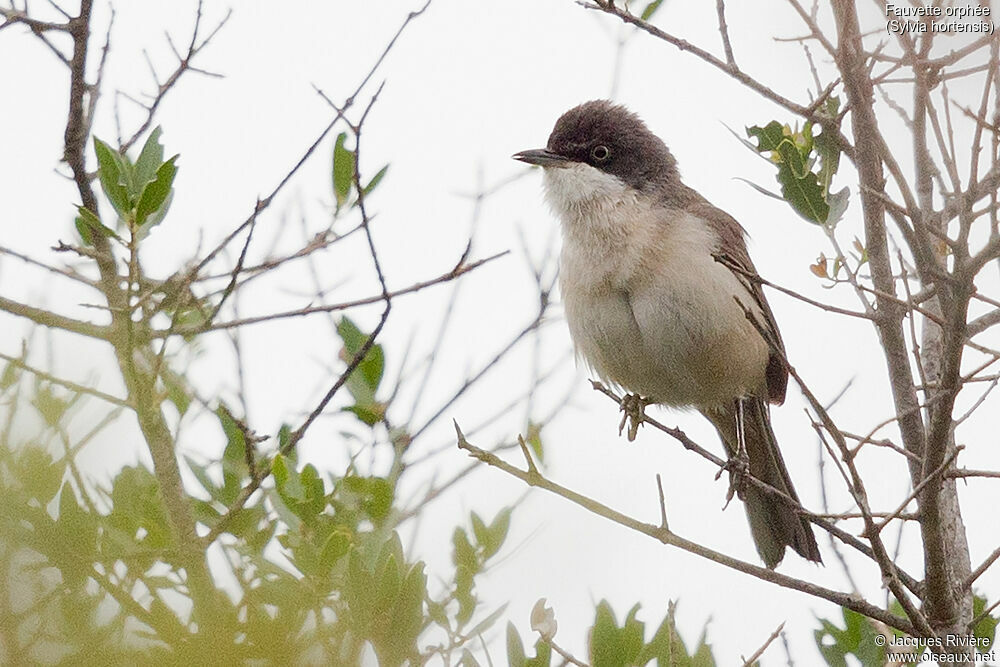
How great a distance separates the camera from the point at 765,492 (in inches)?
218

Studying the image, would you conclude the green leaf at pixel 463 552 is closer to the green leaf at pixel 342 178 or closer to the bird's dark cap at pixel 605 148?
the green leaf at pixel 342 178

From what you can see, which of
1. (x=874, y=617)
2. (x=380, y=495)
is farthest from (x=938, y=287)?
(x=380, y=495)

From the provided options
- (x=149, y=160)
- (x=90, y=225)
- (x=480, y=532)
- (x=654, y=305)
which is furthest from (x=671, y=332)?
(x=90, y=225)

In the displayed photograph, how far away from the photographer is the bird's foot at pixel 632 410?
561 centimetres

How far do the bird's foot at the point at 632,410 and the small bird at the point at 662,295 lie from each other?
16 millimetres

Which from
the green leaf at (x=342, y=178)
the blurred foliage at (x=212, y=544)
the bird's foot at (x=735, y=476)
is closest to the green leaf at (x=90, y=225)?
the blurred foliage at (x=212, y=544)

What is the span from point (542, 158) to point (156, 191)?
9.13ft

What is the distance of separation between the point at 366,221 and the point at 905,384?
1918 mm

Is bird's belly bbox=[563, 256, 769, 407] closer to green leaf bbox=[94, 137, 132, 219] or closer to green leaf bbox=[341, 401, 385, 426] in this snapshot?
green leaf bbox=[341, 401, 385, 426]

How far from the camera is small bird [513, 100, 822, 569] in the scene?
542 cm

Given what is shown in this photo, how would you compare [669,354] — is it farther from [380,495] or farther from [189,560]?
[189,560]

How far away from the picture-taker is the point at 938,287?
11.5 ft

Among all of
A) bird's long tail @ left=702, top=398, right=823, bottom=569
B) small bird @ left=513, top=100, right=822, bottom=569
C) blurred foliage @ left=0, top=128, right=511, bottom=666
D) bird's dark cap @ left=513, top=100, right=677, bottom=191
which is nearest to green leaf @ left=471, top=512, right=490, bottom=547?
blurred foliage @ left=0, top=128, right=511, bottom=666

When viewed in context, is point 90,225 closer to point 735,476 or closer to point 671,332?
point 671,332
